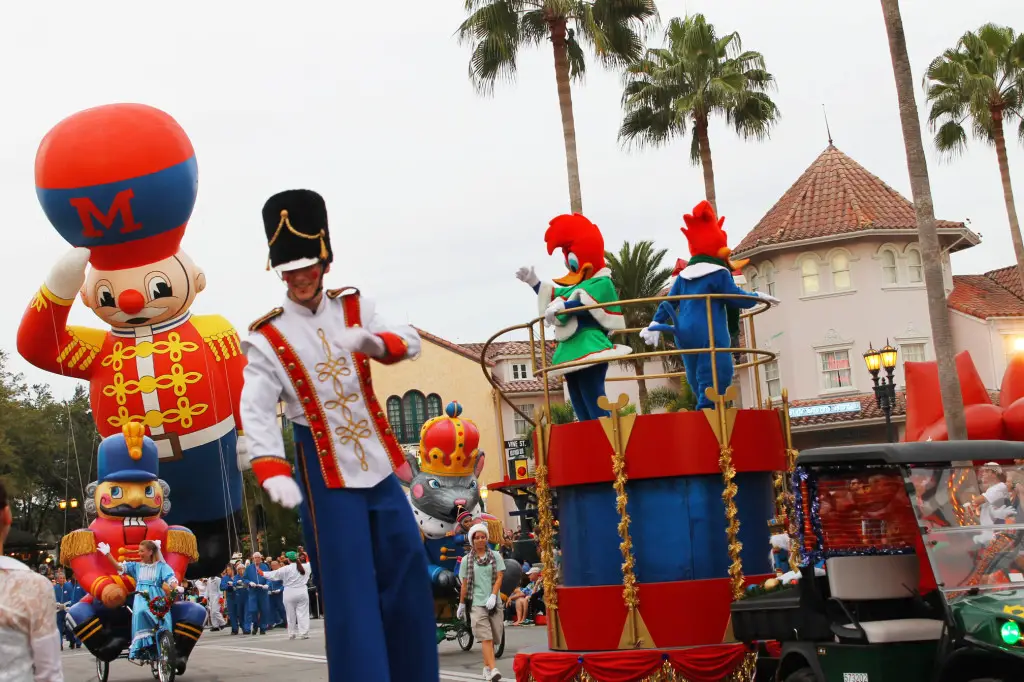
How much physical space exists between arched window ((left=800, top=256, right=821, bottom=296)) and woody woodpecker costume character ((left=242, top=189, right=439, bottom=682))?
40254mm

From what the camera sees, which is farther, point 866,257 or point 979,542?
point 866,257

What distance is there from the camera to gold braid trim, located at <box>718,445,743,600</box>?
10.1 m

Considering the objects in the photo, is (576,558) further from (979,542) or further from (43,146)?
(43,146)

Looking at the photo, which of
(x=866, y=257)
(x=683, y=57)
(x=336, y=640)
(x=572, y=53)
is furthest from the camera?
(x=866, y=257)

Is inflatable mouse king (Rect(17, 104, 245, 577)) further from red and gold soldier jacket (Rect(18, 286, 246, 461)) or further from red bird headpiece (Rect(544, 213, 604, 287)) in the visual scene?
red bird headpiece (Rect(544, 213, 604, 287))

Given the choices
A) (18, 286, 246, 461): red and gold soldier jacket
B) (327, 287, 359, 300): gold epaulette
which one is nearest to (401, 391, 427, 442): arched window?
(18, 286, 246, 461): red and gold soldier jacket

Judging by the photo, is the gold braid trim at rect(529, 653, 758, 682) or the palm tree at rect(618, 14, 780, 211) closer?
the gold braid trim at rect(529, 653, 758, 682)

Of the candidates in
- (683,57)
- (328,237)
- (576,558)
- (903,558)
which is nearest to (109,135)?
(576,558)

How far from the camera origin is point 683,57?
3491 centimetres

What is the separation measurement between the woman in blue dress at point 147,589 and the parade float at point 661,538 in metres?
6.24

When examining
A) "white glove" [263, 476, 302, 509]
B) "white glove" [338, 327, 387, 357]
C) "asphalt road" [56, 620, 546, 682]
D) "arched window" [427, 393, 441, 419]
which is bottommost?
"asphalt road" [56, 620, 546, 682]

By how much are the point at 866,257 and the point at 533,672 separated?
37310mm

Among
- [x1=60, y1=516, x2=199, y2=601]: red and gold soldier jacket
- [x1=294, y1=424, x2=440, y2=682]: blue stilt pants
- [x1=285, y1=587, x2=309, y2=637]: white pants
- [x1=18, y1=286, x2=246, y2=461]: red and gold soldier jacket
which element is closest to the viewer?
[x1=294, y1=424, x2=440, y2=682]: blue stilt pants

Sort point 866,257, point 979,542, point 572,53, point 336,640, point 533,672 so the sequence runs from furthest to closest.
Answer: point 866,257, point 572,53, point 533,672, point 979,542, point 336,640
